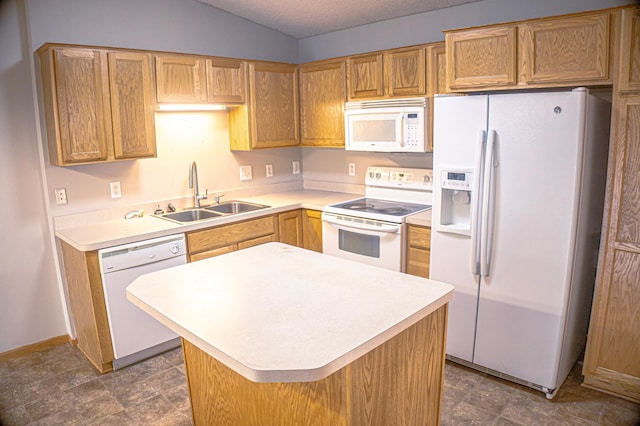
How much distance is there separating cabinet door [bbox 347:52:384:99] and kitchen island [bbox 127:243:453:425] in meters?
1.94

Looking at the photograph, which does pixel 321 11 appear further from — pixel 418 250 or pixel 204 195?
pixel 418 250

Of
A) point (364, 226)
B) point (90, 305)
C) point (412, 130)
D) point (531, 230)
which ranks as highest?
point (412, 130)

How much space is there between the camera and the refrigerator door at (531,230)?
2.36m

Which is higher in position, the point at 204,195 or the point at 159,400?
the point at 204,195

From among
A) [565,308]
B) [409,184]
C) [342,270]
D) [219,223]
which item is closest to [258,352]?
[342,270]

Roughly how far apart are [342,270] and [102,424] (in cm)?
165

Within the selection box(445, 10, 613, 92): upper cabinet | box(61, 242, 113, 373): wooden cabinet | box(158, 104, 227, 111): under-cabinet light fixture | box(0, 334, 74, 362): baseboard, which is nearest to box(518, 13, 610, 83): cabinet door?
box(445, 10, 613, 92): upper cabinet

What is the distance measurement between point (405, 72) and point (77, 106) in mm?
2308

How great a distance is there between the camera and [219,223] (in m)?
3.37

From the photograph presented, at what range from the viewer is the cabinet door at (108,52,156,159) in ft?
10.0

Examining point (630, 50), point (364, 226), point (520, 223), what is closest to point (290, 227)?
point (364, 226)

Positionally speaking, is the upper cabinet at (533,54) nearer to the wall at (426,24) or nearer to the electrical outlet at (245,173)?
the wall at (426,24)

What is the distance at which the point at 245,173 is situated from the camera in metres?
4.27

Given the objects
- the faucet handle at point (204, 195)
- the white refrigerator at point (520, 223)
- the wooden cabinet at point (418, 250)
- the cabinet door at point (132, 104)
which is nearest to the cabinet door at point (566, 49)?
the white refrigerator at point (520, 223)
